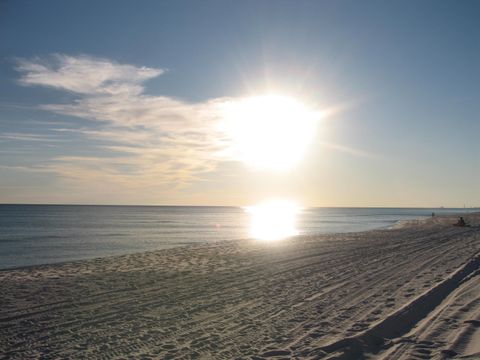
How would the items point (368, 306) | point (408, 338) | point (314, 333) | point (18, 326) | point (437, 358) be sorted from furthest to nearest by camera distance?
point (368, 306), point (18, 326), point (314, 333), point (408, 338), point (437, 358)

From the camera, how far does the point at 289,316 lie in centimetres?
894

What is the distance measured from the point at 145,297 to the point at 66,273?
726 cm

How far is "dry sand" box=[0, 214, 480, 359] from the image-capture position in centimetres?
685

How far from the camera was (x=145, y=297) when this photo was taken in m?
11.5

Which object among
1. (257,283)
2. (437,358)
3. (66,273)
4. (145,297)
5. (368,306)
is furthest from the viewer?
(66,273)

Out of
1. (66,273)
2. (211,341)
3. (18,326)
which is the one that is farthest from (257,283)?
(66,273)

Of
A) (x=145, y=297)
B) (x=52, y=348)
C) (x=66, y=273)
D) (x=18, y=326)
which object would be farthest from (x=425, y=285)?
(x=66, y=273)

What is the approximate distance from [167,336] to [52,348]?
6.75 ft

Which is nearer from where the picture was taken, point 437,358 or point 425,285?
point 437,358

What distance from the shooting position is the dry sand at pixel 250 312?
6.85m

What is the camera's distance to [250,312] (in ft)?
30.9

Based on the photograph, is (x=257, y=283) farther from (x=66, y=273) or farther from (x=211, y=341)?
(x=66, y=273)

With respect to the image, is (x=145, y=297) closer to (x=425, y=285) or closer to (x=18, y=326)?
(x=18, y=326)

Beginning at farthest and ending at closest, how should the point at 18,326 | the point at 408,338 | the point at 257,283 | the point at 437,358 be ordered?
the point at 257,283, the point at 18,326, the point at 408,338, the point at 437,358
